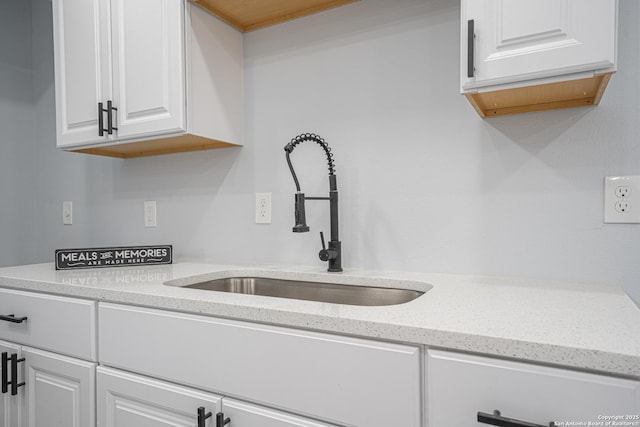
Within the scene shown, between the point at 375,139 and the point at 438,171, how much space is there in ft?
0.83

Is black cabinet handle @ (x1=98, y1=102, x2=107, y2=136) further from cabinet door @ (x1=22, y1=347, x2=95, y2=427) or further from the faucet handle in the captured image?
the faucet handle

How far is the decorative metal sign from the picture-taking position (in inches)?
57.1

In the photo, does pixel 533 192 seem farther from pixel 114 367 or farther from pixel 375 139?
pixel 114 367

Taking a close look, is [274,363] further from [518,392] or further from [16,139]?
[16,139]

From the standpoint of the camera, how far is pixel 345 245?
55.6 inches

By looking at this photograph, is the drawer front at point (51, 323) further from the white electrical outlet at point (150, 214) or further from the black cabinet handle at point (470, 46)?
the black cabinet handle at point (470, 46)

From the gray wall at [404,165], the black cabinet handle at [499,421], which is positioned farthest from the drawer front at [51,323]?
the black cabinet handle at [499,421]

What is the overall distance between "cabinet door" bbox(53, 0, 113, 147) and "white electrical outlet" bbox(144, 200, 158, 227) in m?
0.41

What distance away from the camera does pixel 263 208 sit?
1575 mm

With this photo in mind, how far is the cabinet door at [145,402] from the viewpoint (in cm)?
93

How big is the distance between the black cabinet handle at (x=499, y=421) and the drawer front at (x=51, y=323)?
3.45 feet

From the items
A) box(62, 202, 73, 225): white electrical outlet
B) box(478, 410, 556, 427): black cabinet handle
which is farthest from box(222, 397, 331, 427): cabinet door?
box(62, 202, 73, 225): white electrical outlet

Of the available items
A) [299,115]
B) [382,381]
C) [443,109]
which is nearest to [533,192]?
[443,109]

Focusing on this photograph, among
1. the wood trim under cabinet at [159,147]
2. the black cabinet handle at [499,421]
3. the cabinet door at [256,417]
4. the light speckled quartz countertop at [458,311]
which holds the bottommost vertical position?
the cabinet door at [256,417]
